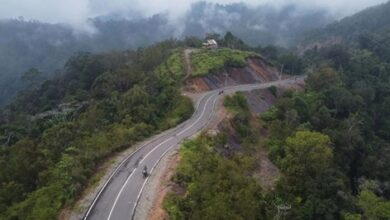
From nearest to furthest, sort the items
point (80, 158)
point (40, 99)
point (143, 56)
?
point (80, 158) → point (143, 56) → point (40, 99)

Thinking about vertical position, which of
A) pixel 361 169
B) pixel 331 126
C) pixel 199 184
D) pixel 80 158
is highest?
pixel 80 158

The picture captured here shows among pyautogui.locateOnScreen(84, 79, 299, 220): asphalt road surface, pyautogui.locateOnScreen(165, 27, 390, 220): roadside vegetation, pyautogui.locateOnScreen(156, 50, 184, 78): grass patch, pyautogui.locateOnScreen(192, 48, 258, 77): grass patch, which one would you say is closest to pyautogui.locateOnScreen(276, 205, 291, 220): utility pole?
pyautogui.locateOnScreen(165, 27, 390, 220): roadside vegetation

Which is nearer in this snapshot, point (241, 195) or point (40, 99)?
point (241, 195)

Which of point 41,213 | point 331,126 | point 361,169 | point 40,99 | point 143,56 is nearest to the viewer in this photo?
point 41,213

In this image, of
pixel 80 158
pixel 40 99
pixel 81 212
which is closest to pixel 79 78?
pixel 40 99

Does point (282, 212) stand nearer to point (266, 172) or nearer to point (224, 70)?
point (266, 172)

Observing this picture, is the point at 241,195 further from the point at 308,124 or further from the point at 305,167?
the point at 308,124

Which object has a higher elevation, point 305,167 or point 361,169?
point 305,167
